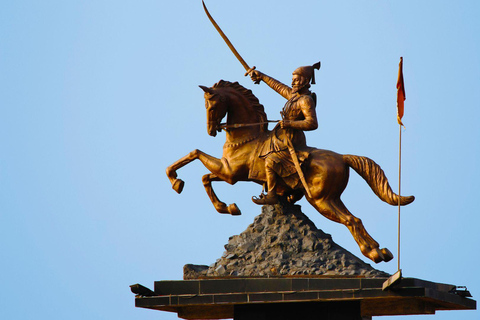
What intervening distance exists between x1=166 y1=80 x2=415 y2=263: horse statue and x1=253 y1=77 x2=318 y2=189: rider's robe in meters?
0.14

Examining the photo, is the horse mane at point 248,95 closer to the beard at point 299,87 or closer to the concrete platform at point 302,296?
the beard at point 299,87

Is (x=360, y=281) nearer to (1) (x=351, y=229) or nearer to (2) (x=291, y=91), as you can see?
(1) (x=351, y=229)

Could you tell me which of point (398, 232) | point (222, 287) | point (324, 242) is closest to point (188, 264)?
point (222, 287)

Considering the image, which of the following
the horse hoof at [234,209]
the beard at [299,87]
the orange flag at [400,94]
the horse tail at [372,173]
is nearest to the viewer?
the orange flag at [400,94]

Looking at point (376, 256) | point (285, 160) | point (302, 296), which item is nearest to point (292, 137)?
point (285, 160)

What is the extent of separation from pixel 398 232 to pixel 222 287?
275 centimetres

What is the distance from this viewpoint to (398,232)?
19.1m

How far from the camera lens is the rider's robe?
66.5 feet

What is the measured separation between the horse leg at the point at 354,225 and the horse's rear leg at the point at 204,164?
1.48 meters

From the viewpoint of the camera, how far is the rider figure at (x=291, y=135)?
66.5 feet

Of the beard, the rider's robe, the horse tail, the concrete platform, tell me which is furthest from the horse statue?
the concrete platform

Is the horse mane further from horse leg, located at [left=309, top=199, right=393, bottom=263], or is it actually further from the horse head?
horse leg, located at [left=309, top=199, right=393, bottom=263]

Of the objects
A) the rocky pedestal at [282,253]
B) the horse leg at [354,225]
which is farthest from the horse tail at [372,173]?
the rocky pedestal at [282,253]

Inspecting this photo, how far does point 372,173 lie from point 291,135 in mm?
1382
